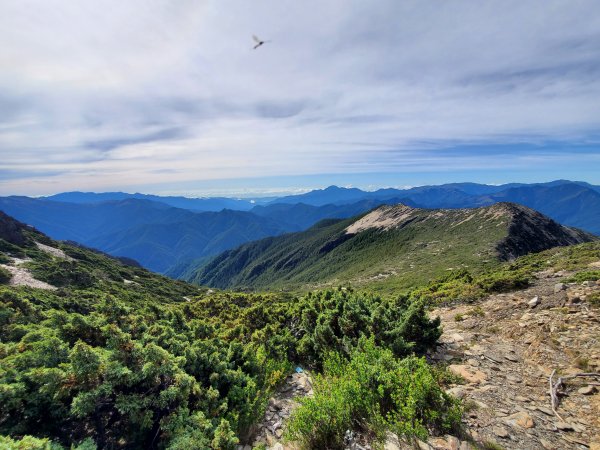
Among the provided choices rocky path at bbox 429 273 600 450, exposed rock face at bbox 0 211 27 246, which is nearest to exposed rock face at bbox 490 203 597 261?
rocky path at bbox 429 273 600 450

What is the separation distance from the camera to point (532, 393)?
884 centimetres

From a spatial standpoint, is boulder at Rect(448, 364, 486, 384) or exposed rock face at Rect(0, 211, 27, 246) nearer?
boulder at Rect(448, 364, 486, 384)

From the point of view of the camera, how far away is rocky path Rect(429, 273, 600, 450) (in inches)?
284

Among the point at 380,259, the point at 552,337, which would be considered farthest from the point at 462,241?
the point at 552,337

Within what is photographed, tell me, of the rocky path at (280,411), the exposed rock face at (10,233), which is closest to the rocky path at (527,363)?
the rocky path at (280,411)

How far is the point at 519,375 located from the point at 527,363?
102 centimetres

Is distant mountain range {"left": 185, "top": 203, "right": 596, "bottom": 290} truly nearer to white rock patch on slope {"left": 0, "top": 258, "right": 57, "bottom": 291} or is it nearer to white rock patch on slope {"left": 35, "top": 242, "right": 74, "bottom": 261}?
white rock patch on slope {"left": 0, "top": 258, "right": 57, "bottom": 291}

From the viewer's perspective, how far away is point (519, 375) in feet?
32.3

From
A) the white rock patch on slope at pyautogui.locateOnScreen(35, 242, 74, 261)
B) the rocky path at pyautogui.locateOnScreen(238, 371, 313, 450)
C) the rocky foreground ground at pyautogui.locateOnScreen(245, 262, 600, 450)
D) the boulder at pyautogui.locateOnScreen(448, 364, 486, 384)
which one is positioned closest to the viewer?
the rocky foreground ground at pyautogui.locateOnScreen(245, 262, 600, 450)

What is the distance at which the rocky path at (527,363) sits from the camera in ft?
23.6

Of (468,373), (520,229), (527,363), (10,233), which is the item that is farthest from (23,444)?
(520,229)

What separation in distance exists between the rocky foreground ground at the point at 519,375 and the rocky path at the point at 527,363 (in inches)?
0.9

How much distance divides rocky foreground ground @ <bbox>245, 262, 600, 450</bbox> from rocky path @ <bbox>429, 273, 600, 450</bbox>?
0.9 inches

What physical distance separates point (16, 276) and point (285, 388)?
74825 mm
